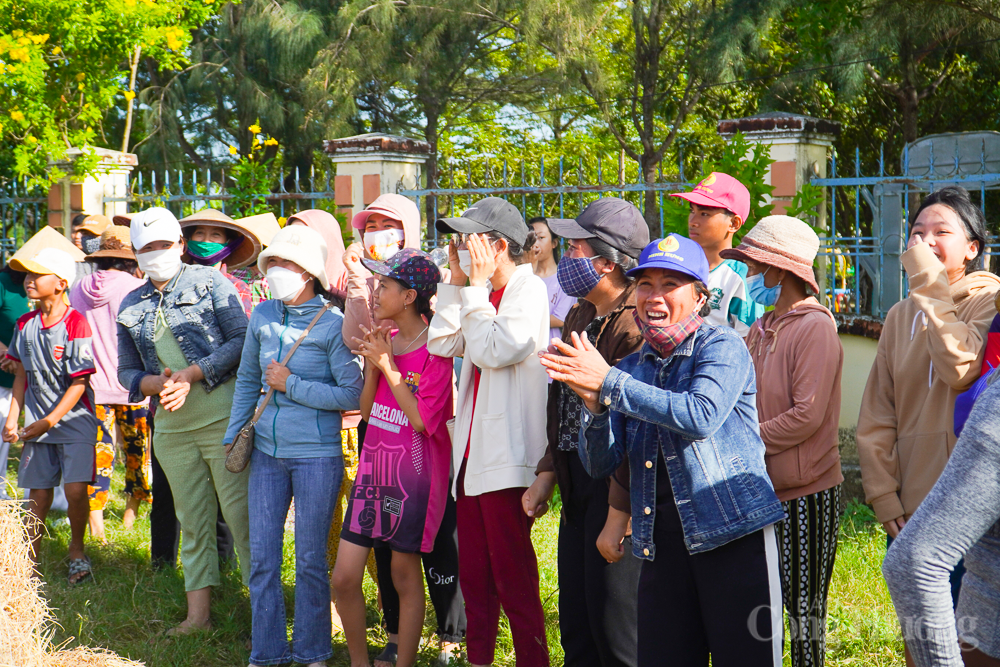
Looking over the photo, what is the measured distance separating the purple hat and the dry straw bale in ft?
5.12

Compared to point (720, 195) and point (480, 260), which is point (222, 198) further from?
point (720, 195)

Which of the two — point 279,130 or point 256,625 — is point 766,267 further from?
point 279,130

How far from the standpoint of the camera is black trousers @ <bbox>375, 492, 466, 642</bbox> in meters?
3.88

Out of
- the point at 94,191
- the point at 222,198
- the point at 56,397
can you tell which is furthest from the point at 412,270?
the point at 94,191

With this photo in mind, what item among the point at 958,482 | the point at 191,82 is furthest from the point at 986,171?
the point at 191,82

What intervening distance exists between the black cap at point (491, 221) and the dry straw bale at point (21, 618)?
5.99 feet

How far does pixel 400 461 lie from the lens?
3584 mm

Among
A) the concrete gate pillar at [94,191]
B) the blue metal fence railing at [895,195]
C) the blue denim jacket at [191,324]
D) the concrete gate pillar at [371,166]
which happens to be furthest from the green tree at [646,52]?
the blue denim jacket at [191,324]

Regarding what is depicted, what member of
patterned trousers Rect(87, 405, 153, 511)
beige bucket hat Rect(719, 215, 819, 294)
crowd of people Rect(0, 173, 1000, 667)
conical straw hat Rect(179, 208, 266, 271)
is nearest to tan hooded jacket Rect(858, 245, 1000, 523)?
crowd of people Rect(0, 173, 1000, 667)

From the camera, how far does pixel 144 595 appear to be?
457cm

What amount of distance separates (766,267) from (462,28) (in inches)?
425

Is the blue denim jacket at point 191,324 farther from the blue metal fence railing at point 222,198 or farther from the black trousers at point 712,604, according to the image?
the blue metal fence railing at point 222,198

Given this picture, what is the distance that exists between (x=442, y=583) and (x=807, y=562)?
61.1 inches

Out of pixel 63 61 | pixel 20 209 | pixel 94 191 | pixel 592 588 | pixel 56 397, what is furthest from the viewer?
pixel 20 209
